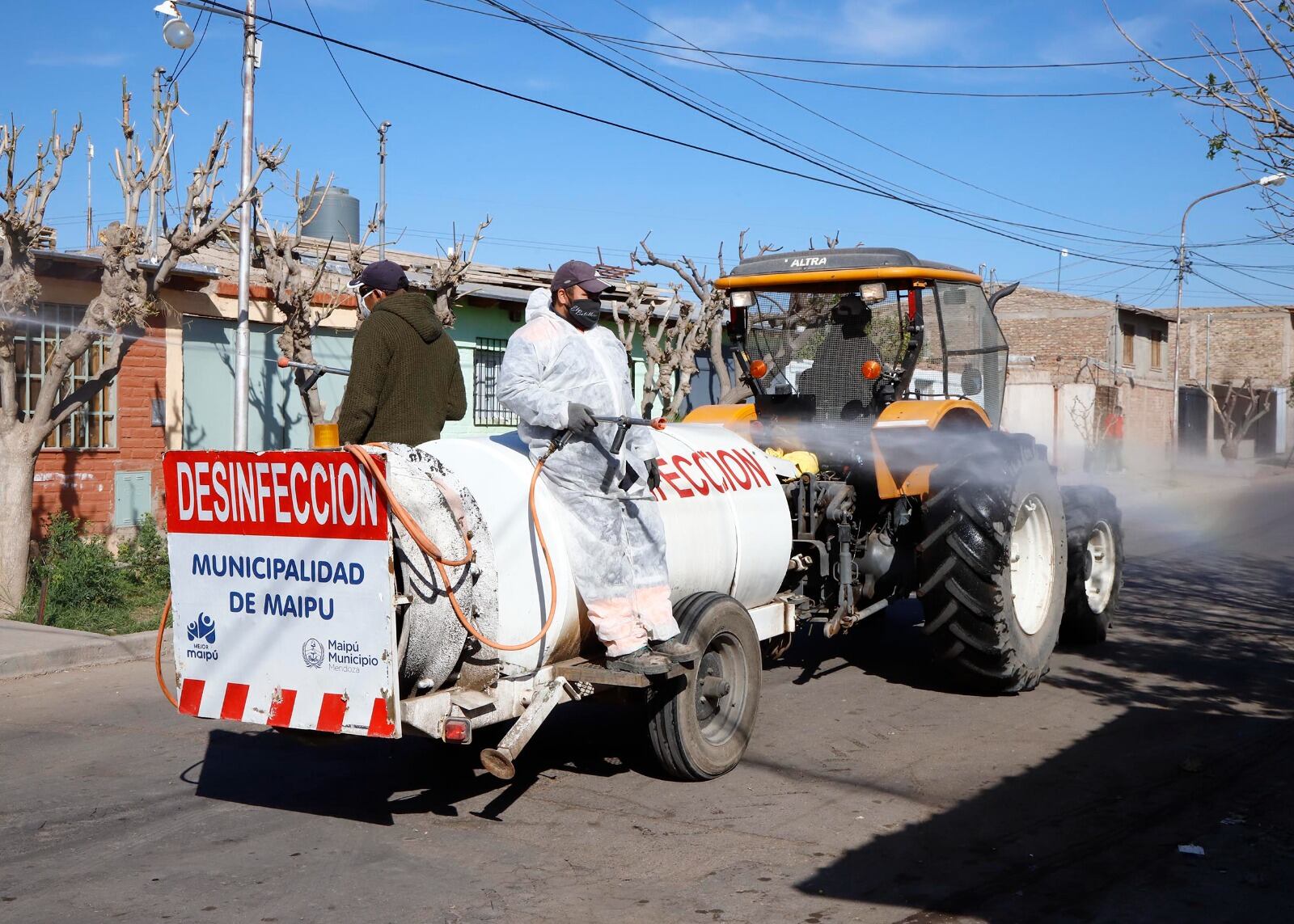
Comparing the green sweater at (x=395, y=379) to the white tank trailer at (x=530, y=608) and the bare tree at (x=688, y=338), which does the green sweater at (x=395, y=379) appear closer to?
the white tank trailer at (x=530, y=608)

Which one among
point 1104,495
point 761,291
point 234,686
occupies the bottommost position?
point 234,686

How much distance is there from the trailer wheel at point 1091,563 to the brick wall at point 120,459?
8901mm

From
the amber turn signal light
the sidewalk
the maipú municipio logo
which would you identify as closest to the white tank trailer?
the amber turn signal light

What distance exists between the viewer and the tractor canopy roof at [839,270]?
Result: 7.74 meters

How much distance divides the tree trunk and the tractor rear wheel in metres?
7.37

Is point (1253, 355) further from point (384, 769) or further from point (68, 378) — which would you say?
point (384, 769)

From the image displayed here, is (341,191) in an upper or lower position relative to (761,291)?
upper

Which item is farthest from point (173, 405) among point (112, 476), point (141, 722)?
point (141, 722)

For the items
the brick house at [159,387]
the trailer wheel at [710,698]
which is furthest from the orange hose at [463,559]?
the brick house at [159,387]

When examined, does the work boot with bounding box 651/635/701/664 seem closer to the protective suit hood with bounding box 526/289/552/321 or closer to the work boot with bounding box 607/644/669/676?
the work boot with bounding box 607/644/669/676

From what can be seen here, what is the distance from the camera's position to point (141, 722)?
7.18 m

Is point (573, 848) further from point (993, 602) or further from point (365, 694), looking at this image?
point (993, 602)

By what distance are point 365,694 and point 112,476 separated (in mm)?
9433

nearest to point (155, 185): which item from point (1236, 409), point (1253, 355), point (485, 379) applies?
point (485, 379)
